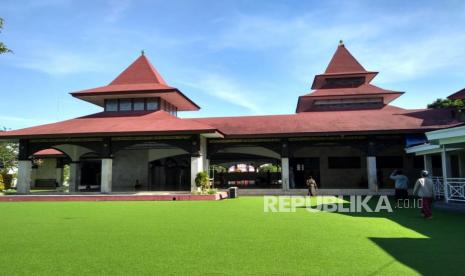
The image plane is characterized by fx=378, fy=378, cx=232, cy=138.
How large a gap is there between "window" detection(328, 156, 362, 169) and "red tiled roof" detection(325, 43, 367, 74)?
8.16 metres

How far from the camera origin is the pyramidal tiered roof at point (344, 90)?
2547 cm

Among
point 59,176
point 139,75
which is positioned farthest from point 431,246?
point 59,176

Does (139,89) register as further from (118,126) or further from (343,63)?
(343,63)

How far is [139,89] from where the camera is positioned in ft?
71.0

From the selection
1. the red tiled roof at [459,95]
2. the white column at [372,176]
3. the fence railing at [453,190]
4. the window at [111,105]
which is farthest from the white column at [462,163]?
the window at [111,105]

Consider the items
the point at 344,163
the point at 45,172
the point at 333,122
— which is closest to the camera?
the point at 333,122

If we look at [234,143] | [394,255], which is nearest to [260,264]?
[394,255]

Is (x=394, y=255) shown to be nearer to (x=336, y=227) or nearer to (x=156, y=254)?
(x=336, y=227)

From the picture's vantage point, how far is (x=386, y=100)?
26.1 m

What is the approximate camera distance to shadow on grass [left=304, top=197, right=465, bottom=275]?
5055 mm

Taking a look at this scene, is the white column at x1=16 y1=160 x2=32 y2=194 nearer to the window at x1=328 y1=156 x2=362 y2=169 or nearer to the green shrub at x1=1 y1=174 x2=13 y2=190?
the green shrub at x1=1 y1=174 x2=13 y2=190

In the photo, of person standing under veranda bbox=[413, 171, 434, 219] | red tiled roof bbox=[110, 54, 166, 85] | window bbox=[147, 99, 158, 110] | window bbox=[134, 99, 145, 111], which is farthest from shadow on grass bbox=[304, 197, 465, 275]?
red tiled roof bbox=[110, 54, 166, 85]

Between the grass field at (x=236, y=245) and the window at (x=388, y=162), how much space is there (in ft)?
38.0

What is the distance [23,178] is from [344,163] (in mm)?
17652
